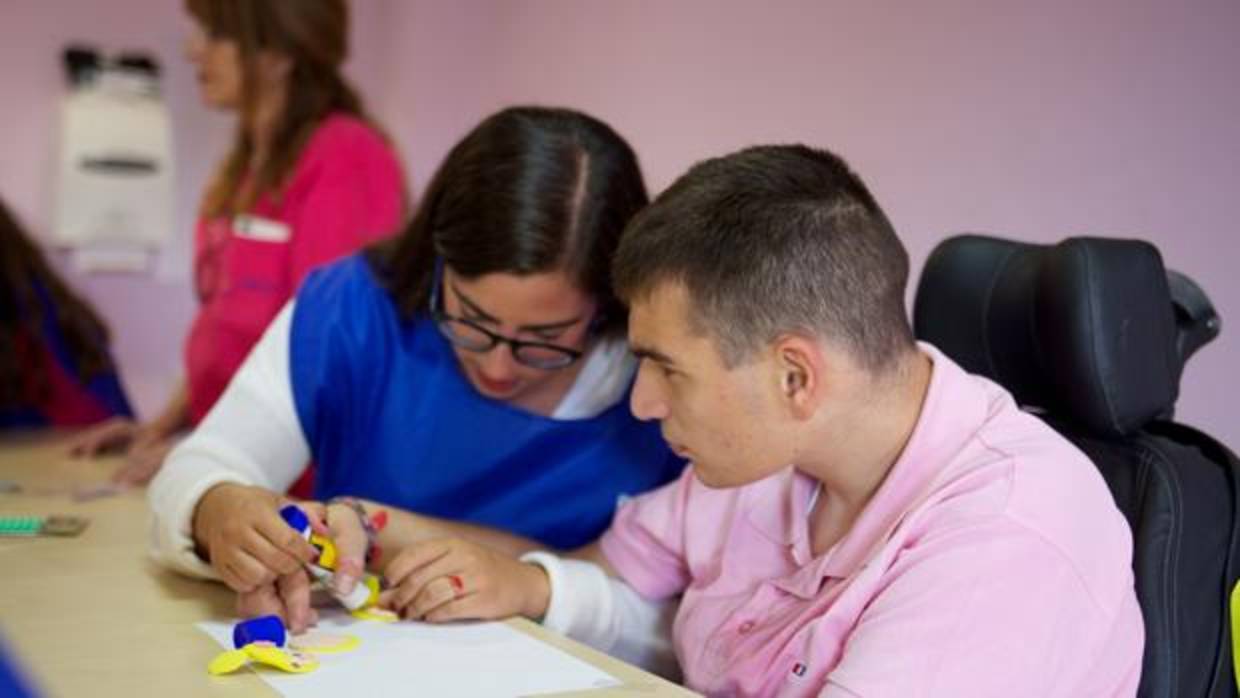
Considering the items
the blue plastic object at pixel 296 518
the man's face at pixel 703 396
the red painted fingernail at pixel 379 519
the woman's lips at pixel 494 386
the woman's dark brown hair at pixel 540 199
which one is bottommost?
the red painted fingernail at pixel 379 519

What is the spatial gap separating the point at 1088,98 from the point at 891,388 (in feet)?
2.88

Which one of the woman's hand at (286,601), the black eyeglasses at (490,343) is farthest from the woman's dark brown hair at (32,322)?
the woman's hand at (286,601)

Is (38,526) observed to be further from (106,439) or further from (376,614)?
(106,439)

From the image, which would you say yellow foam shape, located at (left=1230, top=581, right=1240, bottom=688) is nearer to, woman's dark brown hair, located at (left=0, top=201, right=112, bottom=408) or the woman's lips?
the woman's lips

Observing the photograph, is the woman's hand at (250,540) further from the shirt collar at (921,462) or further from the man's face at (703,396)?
the shirt collar at (921,462)

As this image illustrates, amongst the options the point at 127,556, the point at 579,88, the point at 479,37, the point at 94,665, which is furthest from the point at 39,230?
the point at 94,665

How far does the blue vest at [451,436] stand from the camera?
1693 millimetres

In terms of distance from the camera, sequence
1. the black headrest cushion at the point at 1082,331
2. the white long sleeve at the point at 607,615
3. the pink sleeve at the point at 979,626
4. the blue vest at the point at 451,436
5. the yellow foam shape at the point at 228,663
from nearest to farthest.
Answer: the pink sleeve at the point at 979,626 → the yellow foam shape at the point at 228,663 → the black headrest cushion at the point at 1082,331 → the white long sleeve at the point at 607,615 → the blue vest at the point at 451,436

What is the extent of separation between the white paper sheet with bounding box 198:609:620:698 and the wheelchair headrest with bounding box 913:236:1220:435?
0.54 m

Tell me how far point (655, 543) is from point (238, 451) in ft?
1.65

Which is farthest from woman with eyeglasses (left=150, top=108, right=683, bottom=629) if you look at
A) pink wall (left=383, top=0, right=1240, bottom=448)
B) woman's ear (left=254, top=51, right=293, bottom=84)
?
woman's ear (left=254, top=51, right=293, bottom=84)

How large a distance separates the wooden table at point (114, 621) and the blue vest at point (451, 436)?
299mm

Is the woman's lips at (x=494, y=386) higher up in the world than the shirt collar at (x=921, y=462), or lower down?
lower down

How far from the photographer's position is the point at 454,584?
1.37 metres
